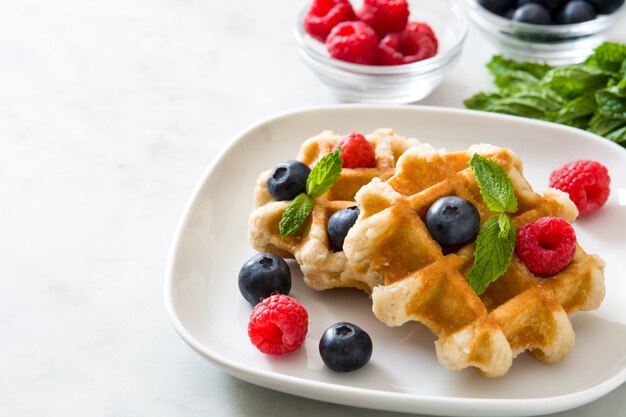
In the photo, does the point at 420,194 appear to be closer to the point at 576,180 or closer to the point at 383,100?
the point at 576,180

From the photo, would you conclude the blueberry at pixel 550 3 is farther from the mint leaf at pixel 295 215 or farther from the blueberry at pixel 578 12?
the mint leaf at pixel 295 215

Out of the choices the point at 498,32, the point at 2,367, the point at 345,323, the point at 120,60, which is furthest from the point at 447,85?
the point at 2,367

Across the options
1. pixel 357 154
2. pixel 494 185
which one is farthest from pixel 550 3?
pixel 494 185

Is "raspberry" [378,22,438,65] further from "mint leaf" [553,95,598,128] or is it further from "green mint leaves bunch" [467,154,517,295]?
"green mint leaves bunch" [467,154,517,295]

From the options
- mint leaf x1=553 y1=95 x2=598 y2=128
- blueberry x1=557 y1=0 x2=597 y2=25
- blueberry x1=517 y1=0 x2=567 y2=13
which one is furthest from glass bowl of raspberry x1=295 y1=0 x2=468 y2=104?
mint leaf x1=553 y1=95 x2=598 y2=128

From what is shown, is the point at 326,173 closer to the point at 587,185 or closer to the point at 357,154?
the point at 357,154
